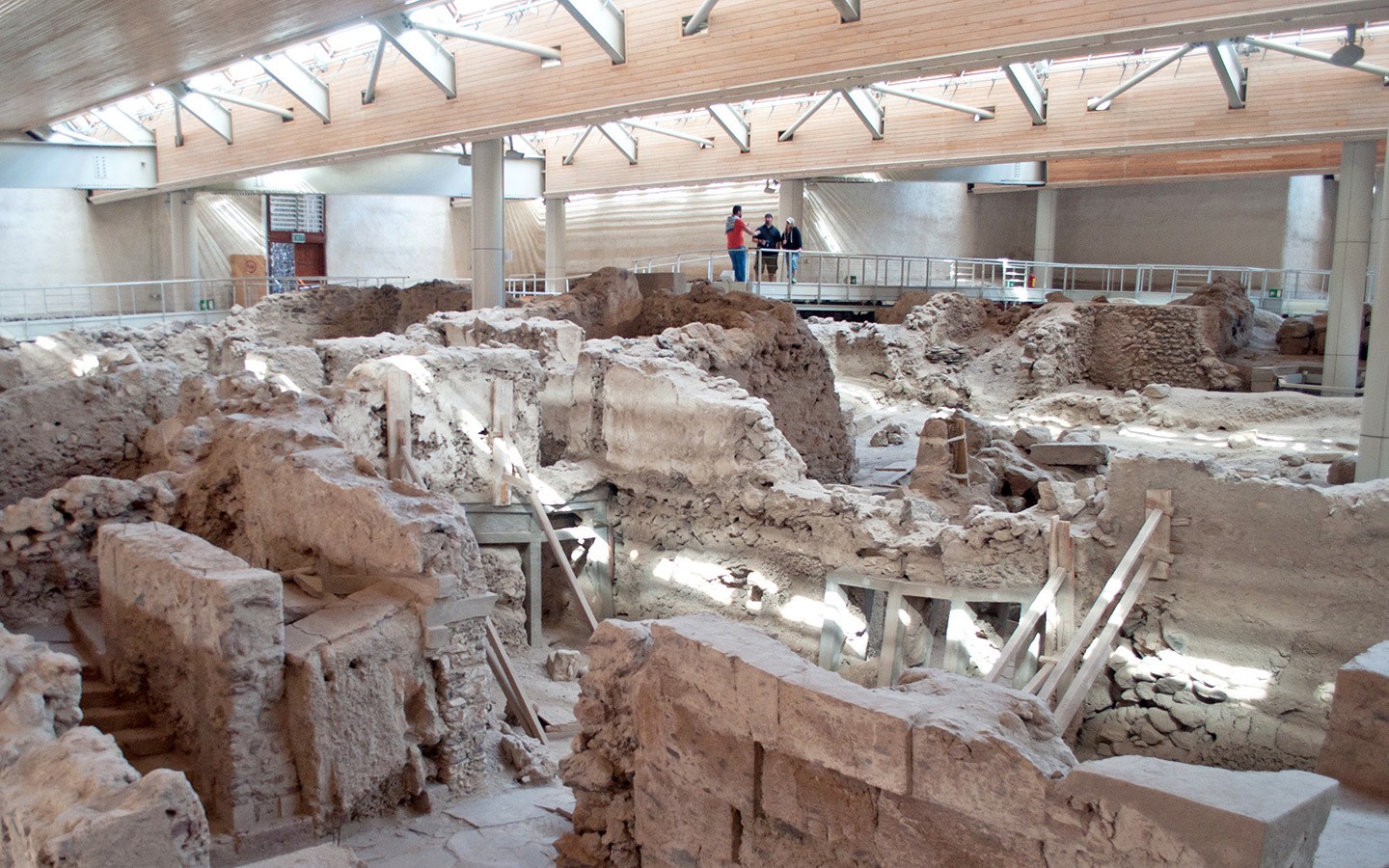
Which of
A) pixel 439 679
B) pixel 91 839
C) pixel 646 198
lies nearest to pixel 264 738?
pixel 439 679

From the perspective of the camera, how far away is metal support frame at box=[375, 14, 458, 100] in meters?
14.1

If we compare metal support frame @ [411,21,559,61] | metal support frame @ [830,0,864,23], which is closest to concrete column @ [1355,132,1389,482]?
metal support frame @ [830,0,864,23]

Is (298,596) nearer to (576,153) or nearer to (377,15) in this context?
(377,15)

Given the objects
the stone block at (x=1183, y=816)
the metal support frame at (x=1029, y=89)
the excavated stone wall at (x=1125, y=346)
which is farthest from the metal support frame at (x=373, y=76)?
the stone block at (x=1183, y=816)

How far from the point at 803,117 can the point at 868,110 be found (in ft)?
4.00

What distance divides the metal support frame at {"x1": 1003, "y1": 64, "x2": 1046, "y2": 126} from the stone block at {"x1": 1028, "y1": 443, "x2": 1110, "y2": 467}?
560 cm

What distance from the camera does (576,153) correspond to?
898 inches

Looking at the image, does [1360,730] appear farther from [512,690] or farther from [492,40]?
[492,40]

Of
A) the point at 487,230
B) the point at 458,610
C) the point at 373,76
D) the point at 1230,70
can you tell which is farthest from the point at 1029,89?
the point at 458,610

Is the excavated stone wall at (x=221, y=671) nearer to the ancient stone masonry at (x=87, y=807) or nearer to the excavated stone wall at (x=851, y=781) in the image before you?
the ancient stone masonry at (x=87, y=807)

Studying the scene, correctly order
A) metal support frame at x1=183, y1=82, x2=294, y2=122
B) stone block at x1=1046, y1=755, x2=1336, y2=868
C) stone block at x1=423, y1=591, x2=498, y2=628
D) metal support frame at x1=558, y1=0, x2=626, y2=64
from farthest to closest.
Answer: metal support frame at x1=183, y1=82, x2=294, y2=122
metal support frame at x1=558, y1=0, x2=626, y2=64
stone block at x1=423, y1=591, x2=498, y2=628
stone block at x1=1046, y1=755, x2=1336, y2=868

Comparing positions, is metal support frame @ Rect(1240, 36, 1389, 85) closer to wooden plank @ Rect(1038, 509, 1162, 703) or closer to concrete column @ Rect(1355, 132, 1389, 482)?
concrete column @ Rect(1355, 132, 1389, 482)

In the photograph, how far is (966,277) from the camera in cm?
2784

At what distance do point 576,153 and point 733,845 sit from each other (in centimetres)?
1956
